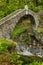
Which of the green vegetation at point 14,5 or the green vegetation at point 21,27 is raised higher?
the green vegetation at point 14,5

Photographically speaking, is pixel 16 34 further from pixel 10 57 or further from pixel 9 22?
pixel 10 57

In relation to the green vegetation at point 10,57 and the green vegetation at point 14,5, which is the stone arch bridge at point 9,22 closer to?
the green vegetation at point 14,5

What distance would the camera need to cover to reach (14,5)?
1983 inches

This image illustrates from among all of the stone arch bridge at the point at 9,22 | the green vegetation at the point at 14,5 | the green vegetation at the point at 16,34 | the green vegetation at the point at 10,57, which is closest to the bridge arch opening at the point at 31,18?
the green vegetation at the point at 16,34

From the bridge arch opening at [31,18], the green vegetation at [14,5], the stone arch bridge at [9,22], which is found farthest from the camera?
the green vegetation at [14,5]

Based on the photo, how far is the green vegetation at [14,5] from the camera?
4762 cm

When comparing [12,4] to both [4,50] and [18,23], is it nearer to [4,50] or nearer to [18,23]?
[18,23]

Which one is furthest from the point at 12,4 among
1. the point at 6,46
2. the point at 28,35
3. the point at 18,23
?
the point at 6,46

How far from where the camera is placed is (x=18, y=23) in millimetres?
45625

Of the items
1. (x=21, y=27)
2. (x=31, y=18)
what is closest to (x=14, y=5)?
(x=31, y=18)

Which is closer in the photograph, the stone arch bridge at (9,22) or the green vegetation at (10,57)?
the green vegetation at (10,57)

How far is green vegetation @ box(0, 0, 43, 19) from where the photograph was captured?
47625mm

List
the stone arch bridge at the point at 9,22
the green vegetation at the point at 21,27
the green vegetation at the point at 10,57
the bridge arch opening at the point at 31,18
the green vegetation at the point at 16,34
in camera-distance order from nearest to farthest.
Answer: the green vegetation at the point at 10,57, the green vegetation at the point at 16,34, the stone arch bridge at the point at 9,22, the green vegetation at the point at 21,27, the bridge arch opening at the point at 31,18

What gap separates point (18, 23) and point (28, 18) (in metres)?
3.49
